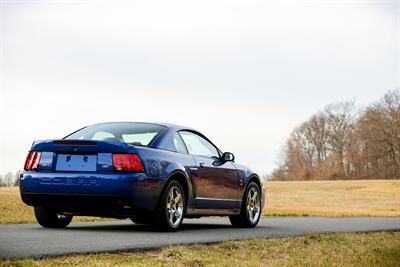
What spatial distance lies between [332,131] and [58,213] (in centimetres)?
8114

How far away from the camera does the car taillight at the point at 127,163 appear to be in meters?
8.31

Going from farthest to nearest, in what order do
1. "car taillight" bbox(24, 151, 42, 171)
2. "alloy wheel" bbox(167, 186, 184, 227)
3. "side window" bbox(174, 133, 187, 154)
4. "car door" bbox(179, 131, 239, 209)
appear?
"car door" bbox(179, 131, 239, 209)
"side window" bbox(174, 133, 187, 154)
"alloy wheel" bbox(167, 186, 184, 227)
"car taillight" bbox(24, 151, 42, 171)

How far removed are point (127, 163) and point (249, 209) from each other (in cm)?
326

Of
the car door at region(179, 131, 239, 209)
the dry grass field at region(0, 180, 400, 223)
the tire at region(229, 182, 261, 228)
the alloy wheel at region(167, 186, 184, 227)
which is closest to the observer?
the alloy wheel at region(167, 186, 184, 227)

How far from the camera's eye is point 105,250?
6.43 meters

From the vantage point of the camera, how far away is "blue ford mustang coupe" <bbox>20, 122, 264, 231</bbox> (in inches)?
327

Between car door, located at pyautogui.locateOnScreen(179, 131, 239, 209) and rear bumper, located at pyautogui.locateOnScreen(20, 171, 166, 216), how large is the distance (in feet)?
3.75

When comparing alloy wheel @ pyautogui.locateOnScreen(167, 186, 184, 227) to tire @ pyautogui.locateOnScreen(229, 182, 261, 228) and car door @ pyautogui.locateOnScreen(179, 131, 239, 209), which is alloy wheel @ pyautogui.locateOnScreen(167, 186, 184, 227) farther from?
tire @ pyautogui.locateOnScreen(229, 182, 261, 228)

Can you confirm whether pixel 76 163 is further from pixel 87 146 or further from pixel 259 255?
pixel 259 255

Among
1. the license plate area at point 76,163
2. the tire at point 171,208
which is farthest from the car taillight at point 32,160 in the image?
→ the tire at point 171,208

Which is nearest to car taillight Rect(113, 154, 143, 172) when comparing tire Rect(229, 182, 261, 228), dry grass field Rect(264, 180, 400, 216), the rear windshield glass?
the rear windshield glass

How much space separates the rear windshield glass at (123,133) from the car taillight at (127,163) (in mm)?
393

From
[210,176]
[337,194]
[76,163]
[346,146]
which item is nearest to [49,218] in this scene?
[76,163]

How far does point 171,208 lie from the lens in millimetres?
8914
